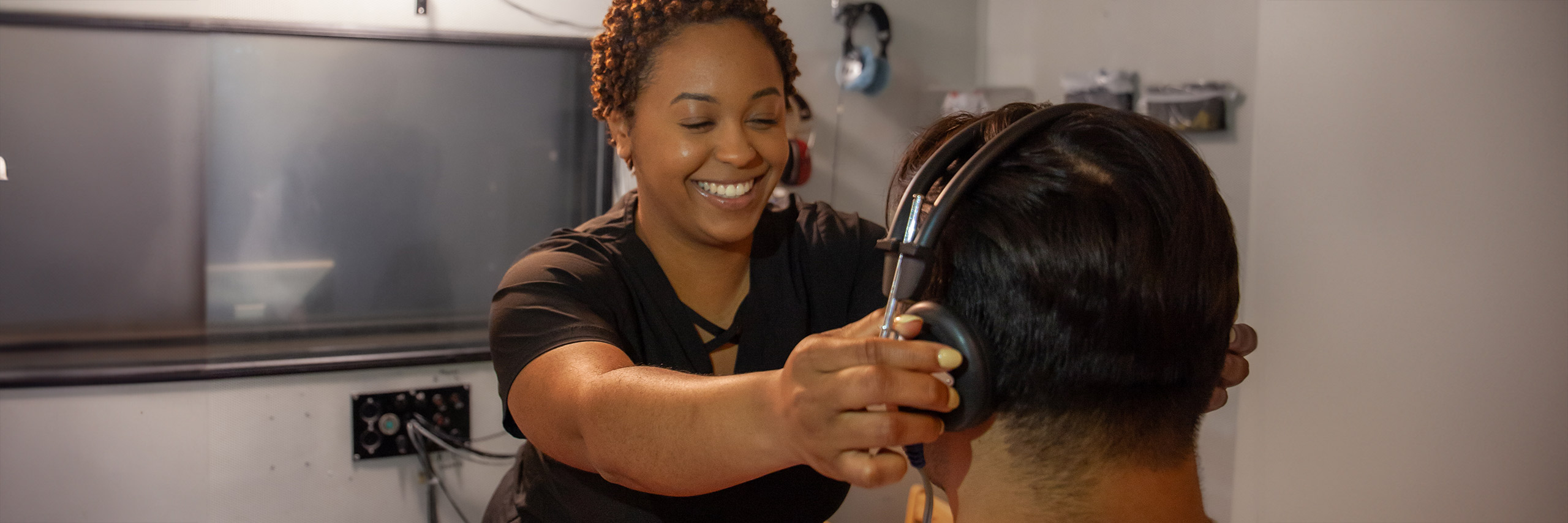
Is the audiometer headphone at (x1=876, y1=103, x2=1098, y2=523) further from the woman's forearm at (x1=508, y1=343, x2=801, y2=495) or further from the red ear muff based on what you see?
the red ear muff

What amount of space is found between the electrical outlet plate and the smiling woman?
52 centimetres

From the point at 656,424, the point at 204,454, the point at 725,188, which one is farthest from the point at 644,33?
the point at 204,454

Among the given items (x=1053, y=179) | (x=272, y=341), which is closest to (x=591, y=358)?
(x=1053, y=179)

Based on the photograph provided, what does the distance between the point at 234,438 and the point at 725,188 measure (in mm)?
1273

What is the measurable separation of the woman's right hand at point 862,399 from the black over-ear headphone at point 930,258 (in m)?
0.02

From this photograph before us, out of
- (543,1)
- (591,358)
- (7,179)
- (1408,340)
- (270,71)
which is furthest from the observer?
(543,1)

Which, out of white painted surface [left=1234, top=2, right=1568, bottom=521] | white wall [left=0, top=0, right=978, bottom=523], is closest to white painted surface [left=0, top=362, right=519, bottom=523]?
white wall [left=0, top=0, right=978, bottom=523]

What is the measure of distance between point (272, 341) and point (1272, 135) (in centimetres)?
193

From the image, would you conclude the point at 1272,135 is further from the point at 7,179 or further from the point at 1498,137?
the point at 7,179

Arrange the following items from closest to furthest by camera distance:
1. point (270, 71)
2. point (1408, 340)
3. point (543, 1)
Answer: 1. point (1408, 340)
2. point (270, 71)
3. point (543, 1)

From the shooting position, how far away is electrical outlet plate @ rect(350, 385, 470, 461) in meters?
1.76

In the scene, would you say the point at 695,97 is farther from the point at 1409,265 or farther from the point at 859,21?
the point at 859,21

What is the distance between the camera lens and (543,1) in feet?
6.19

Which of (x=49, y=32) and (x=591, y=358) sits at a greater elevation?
(x=49, y=32)
